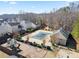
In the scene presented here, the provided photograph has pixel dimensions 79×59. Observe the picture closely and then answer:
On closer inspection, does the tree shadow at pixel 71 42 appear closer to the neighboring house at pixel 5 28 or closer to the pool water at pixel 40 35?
the pool water at pixel 40 35

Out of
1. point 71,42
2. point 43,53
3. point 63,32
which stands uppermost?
point 63,32

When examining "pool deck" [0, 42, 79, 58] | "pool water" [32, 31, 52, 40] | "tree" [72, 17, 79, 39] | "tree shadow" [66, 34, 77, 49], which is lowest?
"pool deck" [0, 42, 79, 58]

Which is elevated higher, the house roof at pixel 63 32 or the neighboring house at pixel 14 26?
the neighboring house at pixel 14 26

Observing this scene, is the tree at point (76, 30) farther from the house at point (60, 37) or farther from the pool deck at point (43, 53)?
the pool deck at point (43, 53)

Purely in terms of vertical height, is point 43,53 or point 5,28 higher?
point 5,28

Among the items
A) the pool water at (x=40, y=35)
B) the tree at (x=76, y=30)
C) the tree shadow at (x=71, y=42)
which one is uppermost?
the tree at (x=76, y=30)

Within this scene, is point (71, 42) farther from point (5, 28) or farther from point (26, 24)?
point (5, 28)

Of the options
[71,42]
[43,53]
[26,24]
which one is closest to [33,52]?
[43,53]

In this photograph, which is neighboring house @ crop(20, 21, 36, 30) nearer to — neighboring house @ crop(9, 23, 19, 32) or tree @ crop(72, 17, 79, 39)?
neighboring house @ crop(9, 23, 19, 32)

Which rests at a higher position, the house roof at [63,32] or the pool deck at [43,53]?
the house roof at [63,32]

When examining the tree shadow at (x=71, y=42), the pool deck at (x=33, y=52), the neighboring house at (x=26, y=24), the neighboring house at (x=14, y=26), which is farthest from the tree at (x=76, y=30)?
the neighboring house at (x=14, y=26)

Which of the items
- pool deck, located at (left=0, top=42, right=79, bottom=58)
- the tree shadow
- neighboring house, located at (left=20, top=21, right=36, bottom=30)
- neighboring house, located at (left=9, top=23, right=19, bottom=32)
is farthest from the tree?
neighboring house, located at (left=9, top=23, right=19, bottom=32)

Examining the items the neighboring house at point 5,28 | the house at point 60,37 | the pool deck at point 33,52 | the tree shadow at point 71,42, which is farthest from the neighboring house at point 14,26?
the tree shadow at point 71,42
